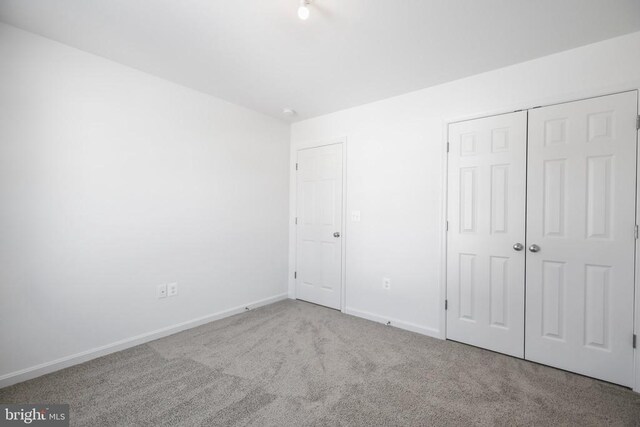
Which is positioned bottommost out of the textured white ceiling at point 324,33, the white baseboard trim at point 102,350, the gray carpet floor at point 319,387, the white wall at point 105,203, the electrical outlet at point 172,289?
the gray carpet floor at point 319,387

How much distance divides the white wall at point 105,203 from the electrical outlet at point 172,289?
0.06 m

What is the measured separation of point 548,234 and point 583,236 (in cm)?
20

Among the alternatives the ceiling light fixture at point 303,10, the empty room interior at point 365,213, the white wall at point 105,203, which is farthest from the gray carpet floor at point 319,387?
the ceiling light fixture at point 303,10

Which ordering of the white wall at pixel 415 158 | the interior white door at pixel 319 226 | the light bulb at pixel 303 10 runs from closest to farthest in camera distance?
the light bulb at pixel 303 10 → the white wall at pixel 415 158 → the interior white door at pixel 319 226

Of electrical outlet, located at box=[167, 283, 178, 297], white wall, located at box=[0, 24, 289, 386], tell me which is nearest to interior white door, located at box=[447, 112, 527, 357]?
Answer: white wall, located at box=[0, 24, 289, 386]

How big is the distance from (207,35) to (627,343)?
3.63 meters

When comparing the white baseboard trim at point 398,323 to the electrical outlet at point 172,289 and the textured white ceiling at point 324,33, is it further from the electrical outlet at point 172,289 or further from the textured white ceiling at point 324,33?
the textured white ceiling at point 324,33

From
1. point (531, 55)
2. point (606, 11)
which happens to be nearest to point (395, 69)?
point (531, 55)

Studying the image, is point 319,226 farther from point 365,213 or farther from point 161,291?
point 161,291

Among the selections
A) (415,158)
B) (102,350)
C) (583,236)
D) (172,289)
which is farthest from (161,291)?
(583,236)

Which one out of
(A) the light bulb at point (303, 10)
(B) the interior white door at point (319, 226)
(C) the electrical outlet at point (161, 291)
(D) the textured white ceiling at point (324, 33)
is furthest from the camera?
(B) the interior white door at point (319, 226)

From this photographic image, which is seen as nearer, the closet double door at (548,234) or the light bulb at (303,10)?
the light bulb at (303,10)

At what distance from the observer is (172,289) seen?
9.36 ft

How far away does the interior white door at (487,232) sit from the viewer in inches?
95.3
